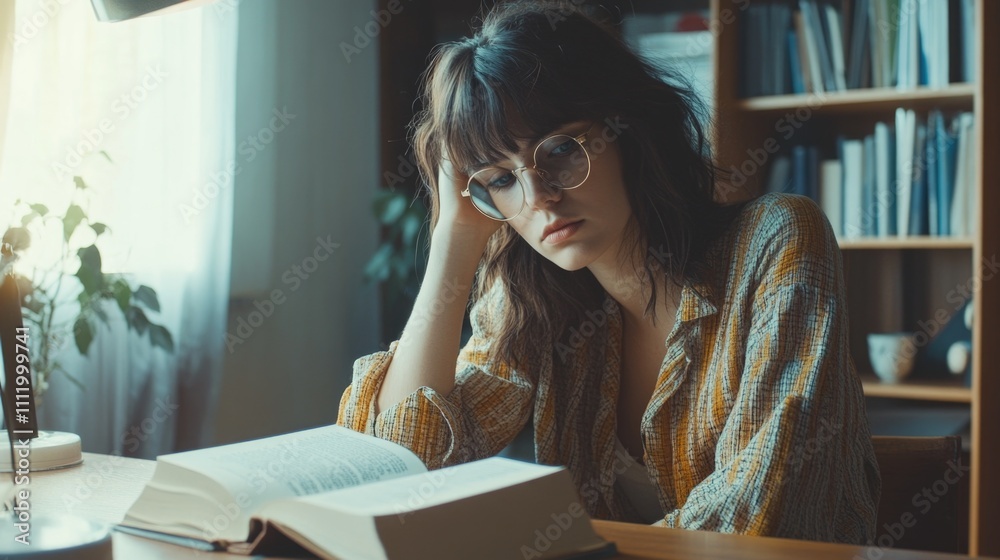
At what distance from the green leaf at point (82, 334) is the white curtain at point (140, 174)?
0.09 metres

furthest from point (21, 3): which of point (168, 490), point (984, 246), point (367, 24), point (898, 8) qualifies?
point (984, 246)

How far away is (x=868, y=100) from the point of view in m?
2.27

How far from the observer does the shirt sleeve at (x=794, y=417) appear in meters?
0.91

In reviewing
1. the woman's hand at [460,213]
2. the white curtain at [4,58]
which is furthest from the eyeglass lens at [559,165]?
the white curtain at [4,58]

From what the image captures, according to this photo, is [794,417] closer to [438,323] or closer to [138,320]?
[438,323]

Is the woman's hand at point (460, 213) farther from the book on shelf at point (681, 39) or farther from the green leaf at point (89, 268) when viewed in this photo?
the book on shelf at point (681, 39)

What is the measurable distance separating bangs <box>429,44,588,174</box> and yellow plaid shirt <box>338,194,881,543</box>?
275 mm

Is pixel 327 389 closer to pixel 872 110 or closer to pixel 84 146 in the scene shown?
pixel 84 146

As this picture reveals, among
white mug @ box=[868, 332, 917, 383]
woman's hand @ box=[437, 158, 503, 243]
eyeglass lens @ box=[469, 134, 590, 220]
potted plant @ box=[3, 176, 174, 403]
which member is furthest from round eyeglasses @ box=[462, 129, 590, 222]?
white mug @ box=[868, 332, 917, 383]

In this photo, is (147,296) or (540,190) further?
(147,296)

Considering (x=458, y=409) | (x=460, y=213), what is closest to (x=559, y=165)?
(x=460, y=213)

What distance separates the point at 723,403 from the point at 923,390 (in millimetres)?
1310

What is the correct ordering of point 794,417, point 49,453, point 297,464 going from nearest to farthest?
point 297,464 → point 794,417 → point 49,453

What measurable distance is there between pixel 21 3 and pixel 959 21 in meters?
2.02
